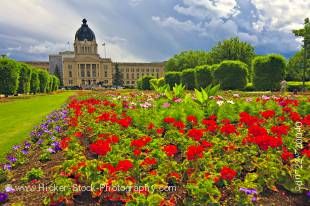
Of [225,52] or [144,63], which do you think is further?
[144,63]

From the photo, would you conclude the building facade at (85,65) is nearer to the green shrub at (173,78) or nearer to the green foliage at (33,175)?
the green shrub at (173,78)

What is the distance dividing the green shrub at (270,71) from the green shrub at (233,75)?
3283mm

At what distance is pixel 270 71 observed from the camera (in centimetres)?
3077

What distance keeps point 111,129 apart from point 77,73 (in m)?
151

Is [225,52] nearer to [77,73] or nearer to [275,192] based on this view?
[275,192]

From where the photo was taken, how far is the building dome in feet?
502

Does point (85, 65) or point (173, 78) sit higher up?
point (85, 65)

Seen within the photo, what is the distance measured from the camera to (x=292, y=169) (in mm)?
3873

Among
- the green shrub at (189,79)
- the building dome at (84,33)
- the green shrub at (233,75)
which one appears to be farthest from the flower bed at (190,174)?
the building dome at (84,33)

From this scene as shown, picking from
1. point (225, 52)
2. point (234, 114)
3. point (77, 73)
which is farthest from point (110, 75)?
point (234, 114)

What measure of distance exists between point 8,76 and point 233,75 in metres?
24.8

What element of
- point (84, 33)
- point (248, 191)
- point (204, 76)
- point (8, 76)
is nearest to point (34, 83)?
point (8, 76)

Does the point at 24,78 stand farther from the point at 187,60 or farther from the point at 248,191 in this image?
the point at 248,191

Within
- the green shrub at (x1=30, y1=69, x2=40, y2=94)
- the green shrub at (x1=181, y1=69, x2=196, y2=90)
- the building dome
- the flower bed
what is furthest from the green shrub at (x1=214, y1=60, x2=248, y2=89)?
the building dome
